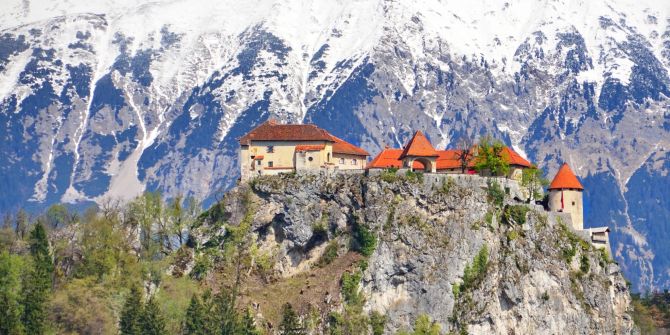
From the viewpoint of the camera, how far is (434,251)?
5472 inches

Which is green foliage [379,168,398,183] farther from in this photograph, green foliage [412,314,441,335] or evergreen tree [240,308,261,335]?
evergreen tree [240,308,261,335]

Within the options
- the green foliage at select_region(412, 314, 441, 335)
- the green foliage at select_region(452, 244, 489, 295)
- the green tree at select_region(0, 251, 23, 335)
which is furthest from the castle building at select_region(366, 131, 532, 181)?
the green tree at select_region(0, 251, 23, 335)

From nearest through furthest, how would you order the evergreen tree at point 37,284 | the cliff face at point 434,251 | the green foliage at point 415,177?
the evergreen tree at point 37,284, the cliff face at point 434,251, the green foliage at point 415,177

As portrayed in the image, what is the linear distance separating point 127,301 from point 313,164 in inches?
1068

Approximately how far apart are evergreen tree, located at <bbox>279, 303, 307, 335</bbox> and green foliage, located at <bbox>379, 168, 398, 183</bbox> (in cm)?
1751

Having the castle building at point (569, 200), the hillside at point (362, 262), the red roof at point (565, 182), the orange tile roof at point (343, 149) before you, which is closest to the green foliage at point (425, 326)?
the hillside at point (362, 262)

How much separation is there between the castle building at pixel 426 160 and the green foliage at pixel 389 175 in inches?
98.1

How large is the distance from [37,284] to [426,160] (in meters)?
43.8

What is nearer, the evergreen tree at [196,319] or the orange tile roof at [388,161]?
the evergreen tree at [196,319]

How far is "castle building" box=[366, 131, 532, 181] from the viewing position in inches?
5782

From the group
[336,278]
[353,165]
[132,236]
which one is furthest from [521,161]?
[132,236]

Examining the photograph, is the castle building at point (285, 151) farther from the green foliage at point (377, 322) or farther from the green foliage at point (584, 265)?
the green foliage at point (584, 265)

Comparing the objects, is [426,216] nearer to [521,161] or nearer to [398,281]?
[398,281]

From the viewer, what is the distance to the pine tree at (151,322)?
127 meters
